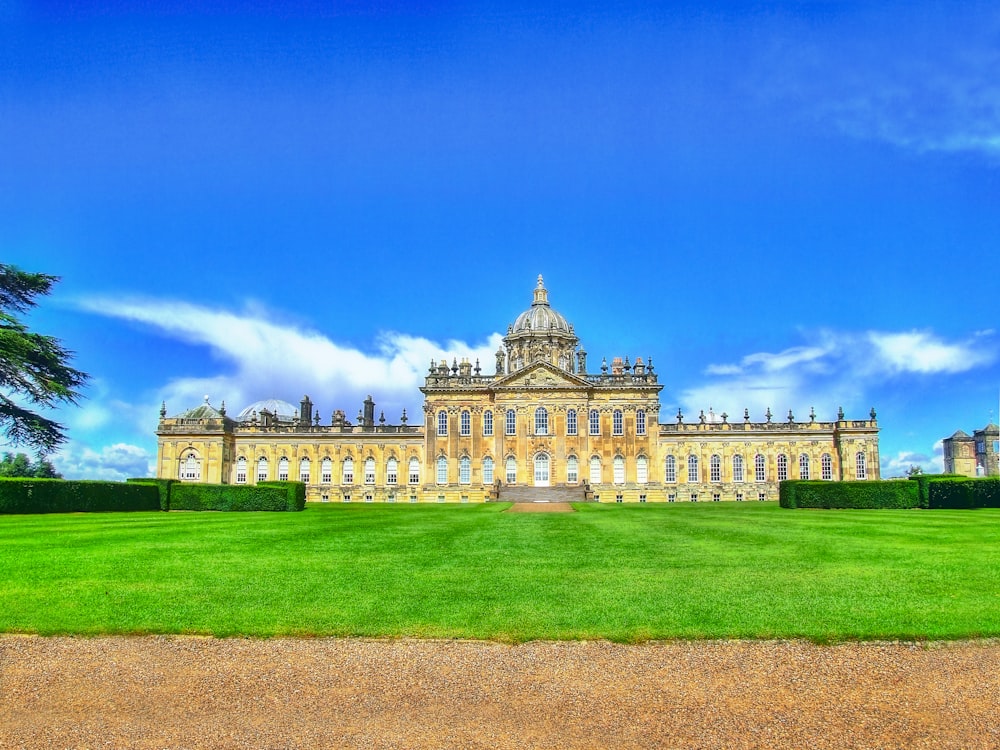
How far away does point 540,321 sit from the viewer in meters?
77.9

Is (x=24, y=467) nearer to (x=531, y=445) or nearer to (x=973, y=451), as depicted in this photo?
(x=531, y=445)

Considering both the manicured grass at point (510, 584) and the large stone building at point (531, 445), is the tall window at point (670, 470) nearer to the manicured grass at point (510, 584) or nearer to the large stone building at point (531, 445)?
the large stone building at point (531, 445)

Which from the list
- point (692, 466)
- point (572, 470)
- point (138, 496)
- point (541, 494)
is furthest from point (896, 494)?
point (138, 496)

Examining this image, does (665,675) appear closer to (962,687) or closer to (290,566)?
(962,687)

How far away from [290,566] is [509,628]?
647 cm

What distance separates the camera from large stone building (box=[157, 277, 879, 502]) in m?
66.2

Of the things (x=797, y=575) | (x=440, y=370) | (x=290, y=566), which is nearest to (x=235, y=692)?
(x=290, y=566)

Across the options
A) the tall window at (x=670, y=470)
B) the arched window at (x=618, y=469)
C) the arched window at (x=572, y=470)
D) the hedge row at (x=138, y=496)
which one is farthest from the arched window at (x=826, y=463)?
the hedge row at (x=138, y=496)

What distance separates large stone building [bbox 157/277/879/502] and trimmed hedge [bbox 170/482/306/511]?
76.5 feet

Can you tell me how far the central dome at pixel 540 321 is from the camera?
77519 mm

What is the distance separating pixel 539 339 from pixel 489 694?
68.4m

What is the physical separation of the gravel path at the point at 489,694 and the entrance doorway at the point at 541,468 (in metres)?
56.4

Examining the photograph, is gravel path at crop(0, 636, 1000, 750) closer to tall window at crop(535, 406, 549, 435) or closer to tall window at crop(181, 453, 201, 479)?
tall window at crop(535, 406, 549, 435)

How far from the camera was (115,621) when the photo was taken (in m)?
11.2
